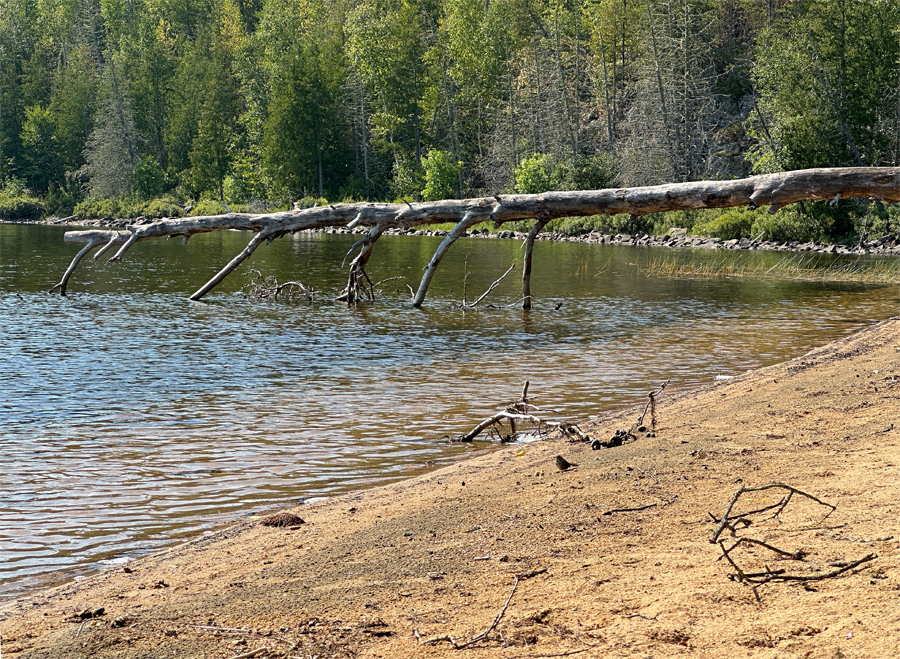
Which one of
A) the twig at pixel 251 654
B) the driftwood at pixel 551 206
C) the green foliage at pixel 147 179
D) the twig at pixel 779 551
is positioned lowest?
the twig at pixel 251 654

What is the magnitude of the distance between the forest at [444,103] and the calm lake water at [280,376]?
71.5 feet

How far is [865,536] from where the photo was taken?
4.29 meters

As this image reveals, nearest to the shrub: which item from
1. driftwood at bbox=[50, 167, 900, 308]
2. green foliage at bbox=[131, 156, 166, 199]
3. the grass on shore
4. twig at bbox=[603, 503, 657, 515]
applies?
green foliage at bbox=[131, 156, 166, 199]

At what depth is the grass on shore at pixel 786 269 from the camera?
28.4 m

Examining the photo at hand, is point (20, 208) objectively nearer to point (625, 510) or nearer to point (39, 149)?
point (39, 149)

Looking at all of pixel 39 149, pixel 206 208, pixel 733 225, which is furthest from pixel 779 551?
pixel 39 149

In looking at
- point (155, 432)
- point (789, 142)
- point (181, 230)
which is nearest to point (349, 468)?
point (155, 432)

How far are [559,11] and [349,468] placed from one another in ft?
226

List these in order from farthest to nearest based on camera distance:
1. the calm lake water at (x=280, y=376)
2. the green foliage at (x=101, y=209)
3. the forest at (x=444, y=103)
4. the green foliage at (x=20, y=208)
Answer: the green foliage at (x=20, y=208) < the green foliage at (x=101, y=209) < the forest at (x=444, y=103) < the calm lake water at (x=280, y=376)

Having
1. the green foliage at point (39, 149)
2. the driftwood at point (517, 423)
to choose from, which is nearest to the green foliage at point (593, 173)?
the driftwood at point (517, 423)

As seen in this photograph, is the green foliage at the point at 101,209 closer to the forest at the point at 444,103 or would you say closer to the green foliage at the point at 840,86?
the forest at the point at 444,103

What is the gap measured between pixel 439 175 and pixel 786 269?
4455 centimetres

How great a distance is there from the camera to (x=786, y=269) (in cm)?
3138

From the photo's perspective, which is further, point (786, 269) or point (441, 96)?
point (441, 96)
